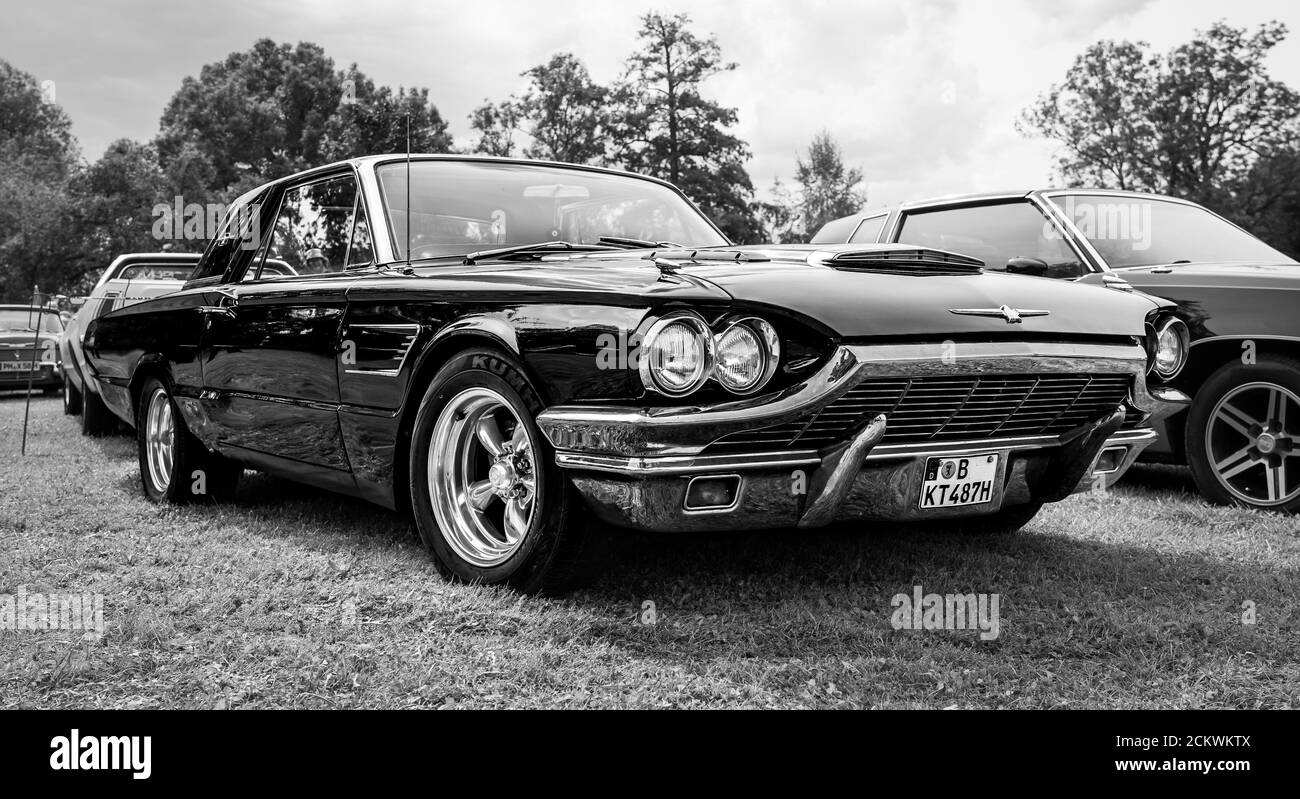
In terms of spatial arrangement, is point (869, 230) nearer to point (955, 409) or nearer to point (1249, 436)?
point (1249, 436)

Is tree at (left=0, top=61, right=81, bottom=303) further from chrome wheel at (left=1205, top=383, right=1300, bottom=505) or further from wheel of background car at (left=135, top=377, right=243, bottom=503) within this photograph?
chrome wheel at (left=1205, top=383, right=1300, bottom=505)

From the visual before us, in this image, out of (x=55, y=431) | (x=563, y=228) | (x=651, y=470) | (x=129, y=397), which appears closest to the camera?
(x=651, y=470)

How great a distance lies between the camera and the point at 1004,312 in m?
3.30

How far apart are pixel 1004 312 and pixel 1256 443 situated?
8.51 ft

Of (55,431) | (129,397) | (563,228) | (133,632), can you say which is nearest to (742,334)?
(563,228)

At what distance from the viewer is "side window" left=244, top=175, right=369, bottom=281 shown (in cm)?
445

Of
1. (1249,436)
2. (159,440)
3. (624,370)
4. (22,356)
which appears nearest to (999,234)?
(1249,436)

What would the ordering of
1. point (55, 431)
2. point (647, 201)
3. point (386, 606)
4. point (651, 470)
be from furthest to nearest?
point (55, 431), point (647, 201), point (386, 606), point (651, 470)

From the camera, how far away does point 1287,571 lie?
3.93 meters

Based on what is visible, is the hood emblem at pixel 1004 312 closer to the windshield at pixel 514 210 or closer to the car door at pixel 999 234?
the windshield at pixel 514 210

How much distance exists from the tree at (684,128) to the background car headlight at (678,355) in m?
36.3
